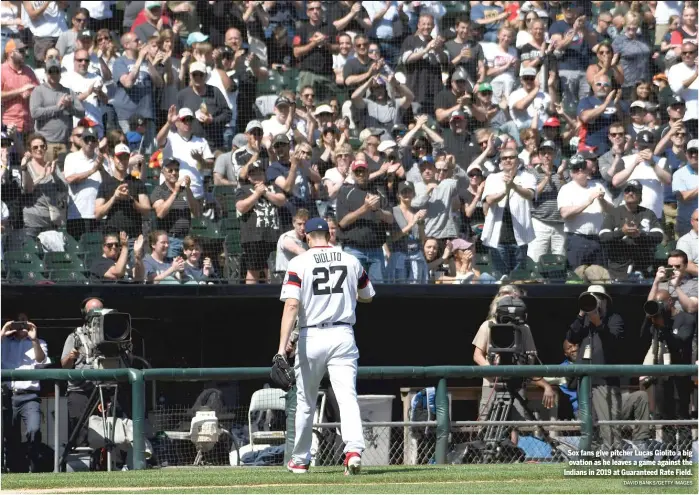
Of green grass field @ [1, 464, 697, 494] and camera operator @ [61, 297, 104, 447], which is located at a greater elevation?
camera operator @ [61, 297, 104, 447]

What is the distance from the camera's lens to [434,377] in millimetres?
9914

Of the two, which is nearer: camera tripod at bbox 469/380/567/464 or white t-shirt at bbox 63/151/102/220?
camera tripod at bbox 469/380/567/464

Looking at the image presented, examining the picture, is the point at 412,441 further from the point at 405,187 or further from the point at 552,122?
the point at 552,122

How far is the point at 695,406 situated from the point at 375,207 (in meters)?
3.85

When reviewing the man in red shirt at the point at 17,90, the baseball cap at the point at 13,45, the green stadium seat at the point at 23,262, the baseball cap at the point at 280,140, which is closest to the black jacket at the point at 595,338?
the baseball cap at the point at 280,140

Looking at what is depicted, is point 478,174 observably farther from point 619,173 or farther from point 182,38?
point 182,38

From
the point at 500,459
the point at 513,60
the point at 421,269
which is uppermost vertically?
the point at 513,60

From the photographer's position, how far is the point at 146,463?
30.7 ft

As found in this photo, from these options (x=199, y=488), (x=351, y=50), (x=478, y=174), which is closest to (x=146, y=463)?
(x=199, y=488)

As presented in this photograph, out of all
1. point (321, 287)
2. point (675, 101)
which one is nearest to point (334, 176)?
point (675, 101)

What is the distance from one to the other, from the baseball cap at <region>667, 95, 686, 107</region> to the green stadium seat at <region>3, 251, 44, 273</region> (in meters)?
7.56

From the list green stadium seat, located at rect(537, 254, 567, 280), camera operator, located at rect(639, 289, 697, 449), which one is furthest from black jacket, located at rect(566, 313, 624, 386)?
green stadium seat, located at rect(537, 254, 567, 280)

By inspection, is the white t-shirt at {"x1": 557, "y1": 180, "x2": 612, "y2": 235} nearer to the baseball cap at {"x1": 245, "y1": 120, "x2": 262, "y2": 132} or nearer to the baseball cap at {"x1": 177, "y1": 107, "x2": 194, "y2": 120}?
the baseball cap at {"x1": 245, "y1": 120, "x2": 262, "y2": 132}

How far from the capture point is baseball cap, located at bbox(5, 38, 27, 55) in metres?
14.4
